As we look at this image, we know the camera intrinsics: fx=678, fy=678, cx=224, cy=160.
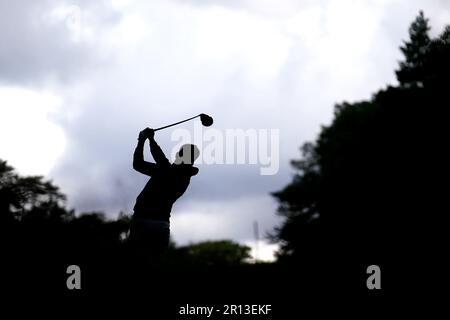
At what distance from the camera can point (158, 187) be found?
912cm

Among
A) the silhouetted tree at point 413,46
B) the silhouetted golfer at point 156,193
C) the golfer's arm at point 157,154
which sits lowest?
the silhouetted golfer at point 156,193

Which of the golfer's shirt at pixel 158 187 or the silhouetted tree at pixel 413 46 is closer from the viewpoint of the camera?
the golfer's shirt at pixel 158 187

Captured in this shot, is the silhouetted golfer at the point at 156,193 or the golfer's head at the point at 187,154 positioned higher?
the golfer's head at the point at 187,154

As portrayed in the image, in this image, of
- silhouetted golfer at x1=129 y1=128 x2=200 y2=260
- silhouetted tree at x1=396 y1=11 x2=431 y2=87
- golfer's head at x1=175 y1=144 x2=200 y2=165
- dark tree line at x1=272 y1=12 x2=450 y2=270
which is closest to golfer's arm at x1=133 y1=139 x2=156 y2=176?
silhouetted golfer at x1=129 y1=128 x2=200 y2=260

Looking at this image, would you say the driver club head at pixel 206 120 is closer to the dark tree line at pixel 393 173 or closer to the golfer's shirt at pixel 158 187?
the golfer's shirt at pixel 158 187

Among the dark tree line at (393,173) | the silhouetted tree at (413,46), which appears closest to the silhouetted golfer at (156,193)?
the dark tree line at (393,173)

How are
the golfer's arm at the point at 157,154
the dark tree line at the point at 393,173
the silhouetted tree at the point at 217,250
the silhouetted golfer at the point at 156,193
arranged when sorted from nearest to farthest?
the silhouetted golfer at the point at 156,193, the golfer's arm at the point at 157,154, the dark tree line at the point at 393,173, the silhouetted tree at the point at 217,250

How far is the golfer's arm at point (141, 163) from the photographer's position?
9.09m

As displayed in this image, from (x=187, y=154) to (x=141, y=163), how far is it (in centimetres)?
65

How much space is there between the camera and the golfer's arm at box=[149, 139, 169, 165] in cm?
925

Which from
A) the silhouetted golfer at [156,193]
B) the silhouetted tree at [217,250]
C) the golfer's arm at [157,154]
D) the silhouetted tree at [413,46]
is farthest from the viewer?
the silhouetted tree at [217,250]

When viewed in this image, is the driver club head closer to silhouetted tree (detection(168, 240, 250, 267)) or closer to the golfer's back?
the golfer's back
